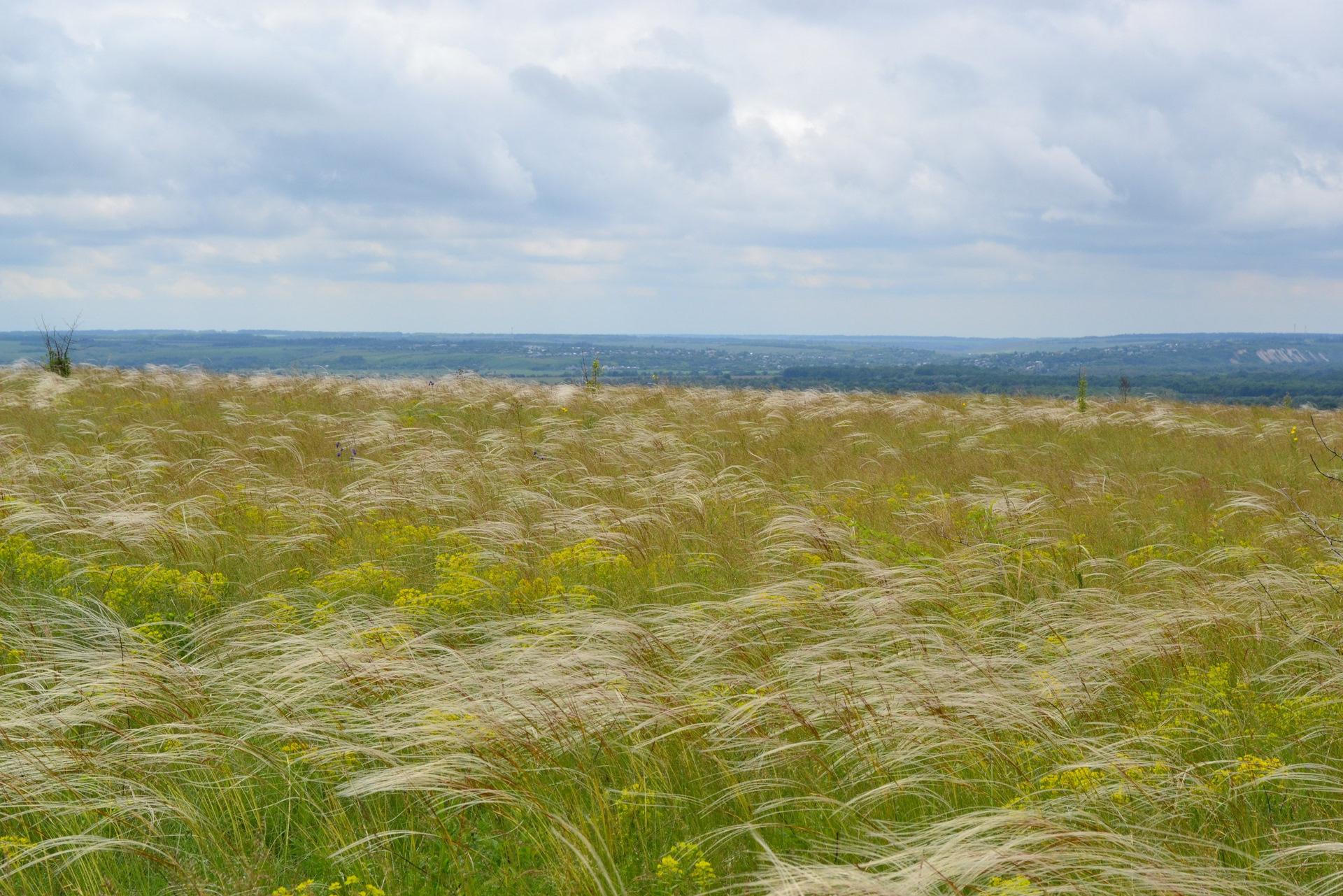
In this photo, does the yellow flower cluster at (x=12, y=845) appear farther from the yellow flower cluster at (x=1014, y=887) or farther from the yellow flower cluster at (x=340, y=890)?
the yellow flower cluster at (x=1014, y=887)

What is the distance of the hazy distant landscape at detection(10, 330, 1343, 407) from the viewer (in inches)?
949

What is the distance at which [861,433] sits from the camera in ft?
34.3

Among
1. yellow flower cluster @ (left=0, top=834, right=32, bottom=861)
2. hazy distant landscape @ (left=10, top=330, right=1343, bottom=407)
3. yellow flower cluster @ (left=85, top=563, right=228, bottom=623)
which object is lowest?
yellow flower cluster @ (left=0, top=834, right=32, bottom=861)

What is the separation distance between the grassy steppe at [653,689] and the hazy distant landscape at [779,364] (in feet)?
33.4

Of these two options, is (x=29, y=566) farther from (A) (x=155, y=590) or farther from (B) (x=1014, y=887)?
(B) (x=1014, y=887)

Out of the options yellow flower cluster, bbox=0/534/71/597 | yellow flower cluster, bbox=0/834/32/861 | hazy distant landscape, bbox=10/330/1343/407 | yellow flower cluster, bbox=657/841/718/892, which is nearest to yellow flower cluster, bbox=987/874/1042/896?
yellow flower cluster, bbox=657/841/718/892

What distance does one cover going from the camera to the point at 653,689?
3.25 metres

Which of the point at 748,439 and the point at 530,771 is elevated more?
the point at 748,439

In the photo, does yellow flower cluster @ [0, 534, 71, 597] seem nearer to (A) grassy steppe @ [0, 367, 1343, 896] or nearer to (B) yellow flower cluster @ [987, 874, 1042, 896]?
(A) grassy steppe @ [0, 367, 1343, 896]

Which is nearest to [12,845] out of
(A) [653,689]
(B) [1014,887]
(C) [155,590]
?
(A) [653,689]

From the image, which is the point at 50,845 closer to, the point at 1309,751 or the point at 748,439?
the point at 1309,751

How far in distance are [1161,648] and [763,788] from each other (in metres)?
2.10

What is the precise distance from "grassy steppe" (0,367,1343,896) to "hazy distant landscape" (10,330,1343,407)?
10.2m

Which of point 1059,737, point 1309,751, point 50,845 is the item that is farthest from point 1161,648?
point 50,845
